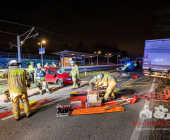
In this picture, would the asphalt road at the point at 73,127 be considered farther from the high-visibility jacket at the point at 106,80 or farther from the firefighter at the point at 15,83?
the high-visibility jacket at the point at 106,80

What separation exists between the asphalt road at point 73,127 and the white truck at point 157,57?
7.53m

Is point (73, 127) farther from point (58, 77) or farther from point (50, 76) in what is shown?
point (50, 76)

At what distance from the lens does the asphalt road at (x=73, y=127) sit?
281cm

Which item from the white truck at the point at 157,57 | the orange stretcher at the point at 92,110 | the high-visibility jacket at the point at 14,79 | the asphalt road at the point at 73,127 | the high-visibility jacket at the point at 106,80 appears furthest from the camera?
the white truck at the point at 157,57

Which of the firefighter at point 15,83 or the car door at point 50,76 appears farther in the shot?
the car door at point 50,76

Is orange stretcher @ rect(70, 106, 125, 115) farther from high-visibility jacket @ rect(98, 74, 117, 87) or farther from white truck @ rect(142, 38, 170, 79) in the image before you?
white truck @ rect(142, 38, 170, 79)

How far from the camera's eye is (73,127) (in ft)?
10.5

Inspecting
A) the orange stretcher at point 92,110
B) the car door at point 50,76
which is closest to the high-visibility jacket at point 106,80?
the orange stretcher at point 92,110

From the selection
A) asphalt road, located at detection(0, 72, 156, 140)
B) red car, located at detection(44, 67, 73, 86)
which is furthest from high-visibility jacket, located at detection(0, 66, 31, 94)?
red car, located at detection(44, 67, 73, 86)

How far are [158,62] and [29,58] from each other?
105 feet

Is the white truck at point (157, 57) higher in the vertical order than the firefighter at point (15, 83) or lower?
higher

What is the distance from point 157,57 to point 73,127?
32.6 ft

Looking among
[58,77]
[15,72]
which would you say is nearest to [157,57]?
[58,77]

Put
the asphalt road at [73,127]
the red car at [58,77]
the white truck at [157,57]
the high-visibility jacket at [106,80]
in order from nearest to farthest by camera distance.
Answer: the asphalt road at [73,127] → the high-visibility jacket at [106,80] → the red car at [58,77] → the white truck at [157,57]
